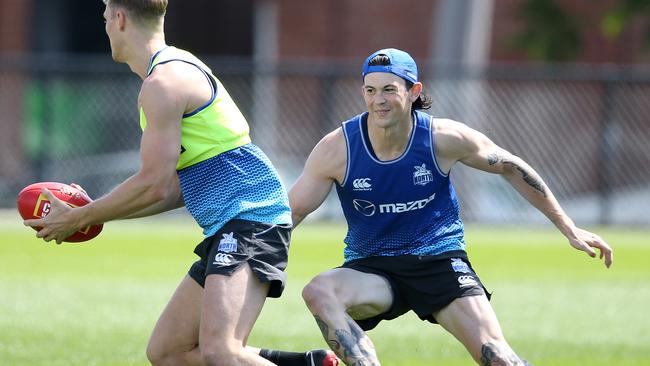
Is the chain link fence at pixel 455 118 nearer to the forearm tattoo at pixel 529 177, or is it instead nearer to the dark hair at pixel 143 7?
the forearm tattoo at pixel 529 177

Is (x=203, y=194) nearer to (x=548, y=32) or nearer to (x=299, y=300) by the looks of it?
(x=299, y=300)

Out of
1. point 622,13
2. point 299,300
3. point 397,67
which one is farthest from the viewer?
point 622,13

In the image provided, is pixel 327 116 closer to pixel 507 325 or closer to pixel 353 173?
pixel 507 325

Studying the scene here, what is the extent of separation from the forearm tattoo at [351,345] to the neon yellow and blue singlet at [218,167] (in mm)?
769

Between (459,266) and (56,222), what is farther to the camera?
(459,266)

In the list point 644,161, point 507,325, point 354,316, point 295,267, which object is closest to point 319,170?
point 354,316

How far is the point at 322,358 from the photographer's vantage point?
23.1 feet

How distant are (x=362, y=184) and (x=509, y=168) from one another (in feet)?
2.68

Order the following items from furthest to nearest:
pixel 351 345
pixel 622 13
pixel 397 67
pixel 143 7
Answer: pixel 622 13
pixel 397 67
pixel 351 345
pixel 143 7

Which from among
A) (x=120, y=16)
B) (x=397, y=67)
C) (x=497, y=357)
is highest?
(x=120, y=16)

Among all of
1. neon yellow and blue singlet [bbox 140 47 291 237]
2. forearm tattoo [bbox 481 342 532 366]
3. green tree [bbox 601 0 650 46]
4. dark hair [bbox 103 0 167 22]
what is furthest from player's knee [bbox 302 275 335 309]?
green tree [bbox 601 0 650 46]

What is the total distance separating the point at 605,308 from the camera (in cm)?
1149

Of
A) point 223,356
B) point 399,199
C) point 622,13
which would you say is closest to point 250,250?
point 223,356

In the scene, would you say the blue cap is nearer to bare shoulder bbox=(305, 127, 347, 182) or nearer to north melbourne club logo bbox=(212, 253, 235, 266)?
bare shoulder bbox=(305, 127, 347, 182)
